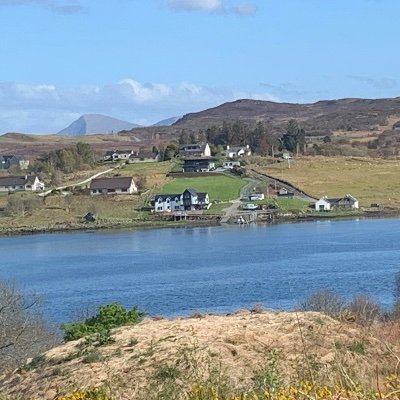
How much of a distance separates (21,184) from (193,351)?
7016 centimetres

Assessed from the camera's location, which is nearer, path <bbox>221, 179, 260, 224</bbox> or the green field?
path <bbox>221, 179, 260, 224</bbox>

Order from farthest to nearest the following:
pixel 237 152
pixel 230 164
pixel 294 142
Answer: pixel 294 142 → pixel 237 152 → pixel 230 164

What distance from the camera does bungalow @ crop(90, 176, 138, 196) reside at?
69.0m

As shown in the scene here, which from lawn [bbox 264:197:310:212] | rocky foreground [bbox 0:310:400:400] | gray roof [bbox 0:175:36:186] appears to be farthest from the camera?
gray roof [bbox 0:175:36:186]

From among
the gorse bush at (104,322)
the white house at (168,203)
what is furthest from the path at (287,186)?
the gorse bush at (104,322)

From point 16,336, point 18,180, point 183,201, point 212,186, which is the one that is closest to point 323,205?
point 212,186

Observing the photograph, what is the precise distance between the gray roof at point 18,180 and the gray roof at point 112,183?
796 centimetres

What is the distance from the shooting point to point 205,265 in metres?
40.0

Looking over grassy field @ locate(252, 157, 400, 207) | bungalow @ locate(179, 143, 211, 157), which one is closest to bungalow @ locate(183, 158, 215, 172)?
grassy field @ locate(252, 157, 400, 207)

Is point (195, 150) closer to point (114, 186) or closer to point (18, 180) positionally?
point (18, 180)

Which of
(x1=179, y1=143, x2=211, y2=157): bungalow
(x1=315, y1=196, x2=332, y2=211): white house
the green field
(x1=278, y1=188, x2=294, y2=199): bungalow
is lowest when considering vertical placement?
(x1=315, y1=196, x2=332, y2=211): white house

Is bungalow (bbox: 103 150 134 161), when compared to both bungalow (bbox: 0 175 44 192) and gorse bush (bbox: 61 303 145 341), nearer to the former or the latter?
bungalow (bbox: 0 175 44 192)

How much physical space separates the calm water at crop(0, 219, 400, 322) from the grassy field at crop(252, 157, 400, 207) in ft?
24.5

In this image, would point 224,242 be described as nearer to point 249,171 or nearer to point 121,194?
point 121,194
